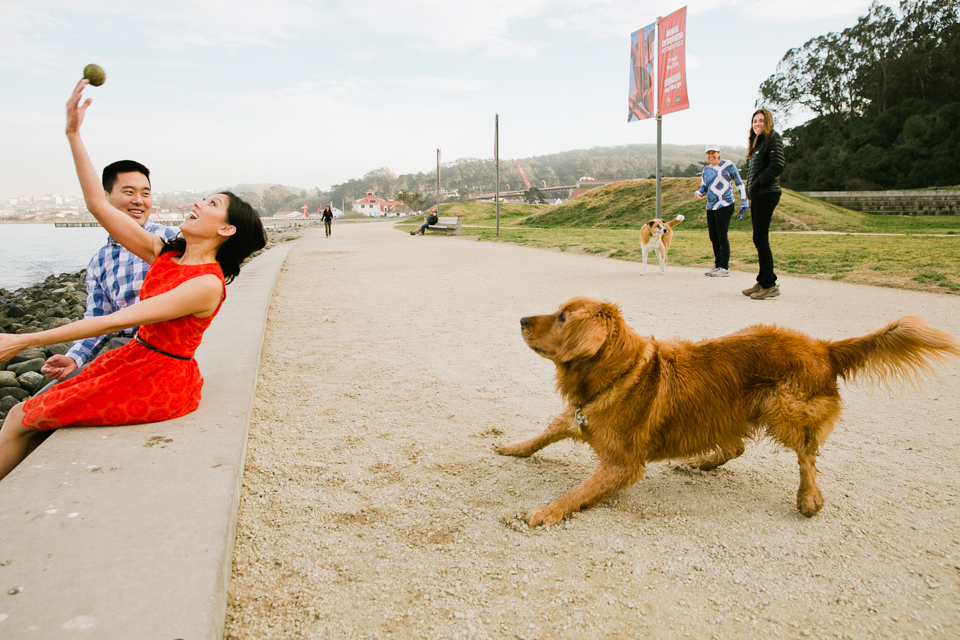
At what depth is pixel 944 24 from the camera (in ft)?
156

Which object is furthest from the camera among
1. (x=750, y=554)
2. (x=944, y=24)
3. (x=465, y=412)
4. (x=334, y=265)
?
(x=944, y=24)

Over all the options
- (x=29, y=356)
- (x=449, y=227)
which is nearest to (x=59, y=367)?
(x=29, y=356)

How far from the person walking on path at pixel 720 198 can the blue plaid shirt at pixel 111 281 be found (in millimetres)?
9173

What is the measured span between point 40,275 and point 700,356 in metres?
21.8

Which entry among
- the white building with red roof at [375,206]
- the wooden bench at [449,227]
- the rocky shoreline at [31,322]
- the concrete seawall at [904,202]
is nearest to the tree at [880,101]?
the concrete seawall at [904,202]

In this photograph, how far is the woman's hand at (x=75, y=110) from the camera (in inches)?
119

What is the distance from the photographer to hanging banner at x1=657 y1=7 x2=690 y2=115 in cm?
1484

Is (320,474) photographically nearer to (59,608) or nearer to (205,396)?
(205,396)

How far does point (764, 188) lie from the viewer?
845 centimetres

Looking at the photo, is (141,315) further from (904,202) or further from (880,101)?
(880,101)

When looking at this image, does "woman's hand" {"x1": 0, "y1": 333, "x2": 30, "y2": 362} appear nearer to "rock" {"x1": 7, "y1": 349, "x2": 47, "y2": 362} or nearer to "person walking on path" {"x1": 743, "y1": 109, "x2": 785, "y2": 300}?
"rock" {"x1": 7, "y1": 349, "x2": 47, "y2": 362}

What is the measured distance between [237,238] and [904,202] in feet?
143

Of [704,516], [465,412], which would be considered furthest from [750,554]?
[465,412]

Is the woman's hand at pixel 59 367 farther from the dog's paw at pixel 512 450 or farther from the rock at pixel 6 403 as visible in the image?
the dog's paw at pixel 512 450
